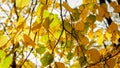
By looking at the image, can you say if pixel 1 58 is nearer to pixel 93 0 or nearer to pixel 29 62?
pixel 29 62

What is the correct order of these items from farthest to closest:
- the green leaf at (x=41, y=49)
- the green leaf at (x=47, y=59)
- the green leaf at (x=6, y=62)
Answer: the green leaf at (x=41, y=49) < the green leaf at (x=47, y=59) < the green leaf at (x=6, y=62)

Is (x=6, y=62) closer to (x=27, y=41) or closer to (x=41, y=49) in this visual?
(x=27, y=41)

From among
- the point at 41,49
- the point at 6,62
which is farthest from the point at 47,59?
the point at 6,62

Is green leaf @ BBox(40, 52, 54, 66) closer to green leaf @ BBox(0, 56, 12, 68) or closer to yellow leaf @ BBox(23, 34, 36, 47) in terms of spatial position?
yellow leaf @ BBox(23, 34, 36, 47)

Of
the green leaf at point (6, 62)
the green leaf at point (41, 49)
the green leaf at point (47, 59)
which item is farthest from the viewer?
the green leaf at point (41, 49)

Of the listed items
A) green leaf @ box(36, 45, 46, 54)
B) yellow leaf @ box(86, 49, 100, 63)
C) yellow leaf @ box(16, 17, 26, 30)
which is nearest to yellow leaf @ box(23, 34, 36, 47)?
yellow leaf @ box(16, 17, 26, 30)

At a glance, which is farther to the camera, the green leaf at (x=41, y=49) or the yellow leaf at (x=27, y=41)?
the green leaf at (x=41, y=49)

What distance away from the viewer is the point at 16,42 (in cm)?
172

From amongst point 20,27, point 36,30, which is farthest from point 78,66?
point 20,27

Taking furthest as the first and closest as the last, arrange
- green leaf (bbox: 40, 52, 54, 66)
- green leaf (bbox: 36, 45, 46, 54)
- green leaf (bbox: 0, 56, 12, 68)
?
1. green leaf (bbox: 36, 45, 46, 54)
2. green leaf (bbox: 40, 52, 54, 66)
3. green leaf (bbox: 0, 56, 12, 68)

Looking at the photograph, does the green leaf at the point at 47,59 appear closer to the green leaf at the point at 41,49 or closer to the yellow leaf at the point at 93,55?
the green leaf at the point at 41,49

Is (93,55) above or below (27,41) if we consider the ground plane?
below

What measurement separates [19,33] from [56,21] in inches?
11.3

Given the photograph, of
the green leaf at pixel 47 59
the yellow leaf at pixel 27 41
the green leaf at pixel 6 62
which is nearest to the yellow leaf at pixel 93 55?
the green leaf at pixel 47 59
